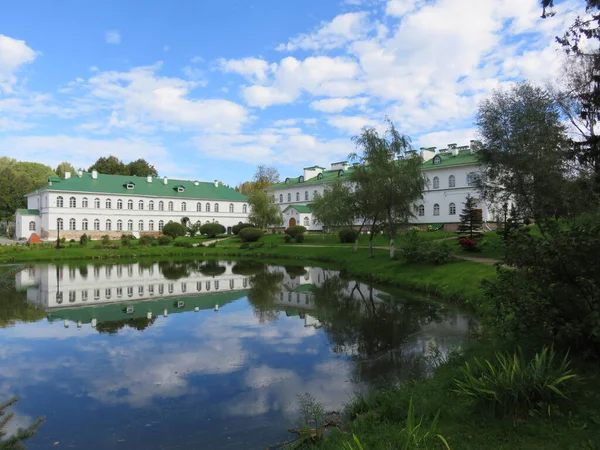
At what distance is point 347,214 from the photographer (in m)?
28.5

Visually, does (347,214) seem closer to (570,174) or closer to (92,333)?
(570,174)

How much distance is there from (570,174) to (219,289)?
18261 millimetres

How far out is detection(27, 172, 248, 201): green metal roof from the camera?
56688mm

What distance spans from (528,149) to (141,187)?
55.8 m


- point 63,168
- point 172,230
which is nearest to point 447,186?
point 172,230

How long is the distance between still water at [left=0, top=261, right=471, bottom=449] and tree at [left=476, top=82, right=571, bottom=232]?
27.3 ft

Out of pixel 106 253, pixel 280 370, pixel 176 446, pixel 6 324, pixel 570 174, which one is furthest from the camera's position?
pixel 106 253

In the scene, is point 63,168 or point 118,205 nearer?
point 118,205

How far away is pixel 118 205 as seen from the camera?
60.0 m

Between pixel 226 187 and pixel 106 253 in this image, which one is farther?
pixel 226 187

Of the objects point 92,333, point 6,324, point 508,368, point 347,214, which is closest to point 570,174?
point 347,214

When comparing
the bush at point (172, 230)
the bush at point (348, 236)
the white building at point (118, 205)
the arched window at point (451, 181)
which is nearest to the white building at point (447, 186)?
the arched window at point (451, 181)

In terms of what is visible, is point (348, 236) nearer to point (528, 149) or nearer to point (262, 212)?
point (262, 212)

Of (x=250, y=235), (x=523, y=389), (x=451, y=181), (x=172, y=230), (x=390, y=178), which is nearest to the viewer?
(x=523, y=389)
